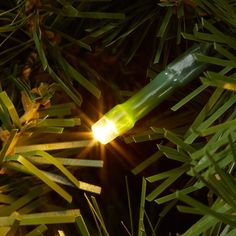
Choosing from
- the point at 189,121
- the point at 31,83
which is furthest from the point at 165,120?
the point at 31,83

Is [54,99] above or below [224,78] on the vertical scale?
above

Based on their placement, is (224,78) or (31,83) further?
(31,83)

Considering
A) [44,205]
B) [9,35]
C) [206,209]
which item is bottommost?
[206,209]

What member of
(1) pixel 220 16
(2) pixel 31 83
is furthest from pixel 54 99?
(1) pixel 220 16

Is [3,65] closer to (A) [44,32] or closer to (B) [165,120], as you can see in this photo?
(A) [44,32]

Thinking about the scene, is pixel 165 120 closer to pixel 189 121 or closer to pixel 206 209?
pixel 189 121

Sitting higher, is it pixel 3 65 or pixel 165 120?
pixel 3 65
